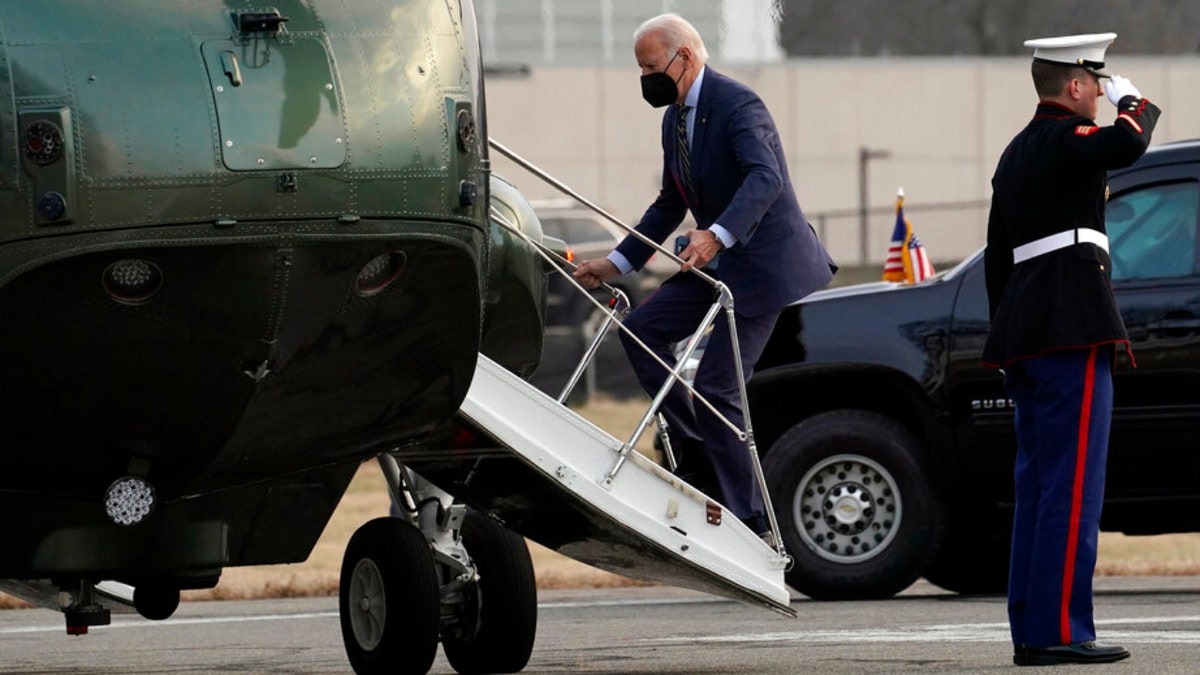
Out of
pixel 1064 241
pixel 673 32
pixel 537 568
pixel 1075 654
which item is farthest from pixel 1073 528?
pixel 537 568

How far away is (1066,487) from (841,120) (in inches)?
1496

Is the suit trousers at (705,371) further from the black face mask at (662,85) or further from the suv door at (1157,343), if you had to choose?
the suv door at (1157,343)

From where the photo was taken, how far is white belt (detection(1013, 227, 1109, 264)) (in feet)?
26.3

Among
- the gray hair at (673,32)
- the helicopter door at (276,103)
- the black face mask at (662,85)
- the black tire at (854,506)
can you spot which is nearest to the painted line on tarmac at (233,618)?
the black tire at (854,506)

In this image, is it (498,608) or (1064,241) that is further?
(498,608)

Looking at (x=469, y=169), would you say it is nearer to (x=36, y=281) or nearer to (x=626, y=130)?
(x=36, y=281)

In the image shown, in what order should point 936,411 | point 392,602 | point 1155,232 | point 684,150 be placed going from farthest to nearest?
point 936,411 < point 1155,232 < point 684,150 < point 392,602

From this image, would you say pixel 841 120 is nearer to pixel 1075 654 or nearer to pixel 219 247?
pixel 1075 654

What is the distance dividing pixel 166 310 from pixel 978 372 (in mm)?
5747

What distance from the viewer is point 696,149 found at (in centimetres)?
917

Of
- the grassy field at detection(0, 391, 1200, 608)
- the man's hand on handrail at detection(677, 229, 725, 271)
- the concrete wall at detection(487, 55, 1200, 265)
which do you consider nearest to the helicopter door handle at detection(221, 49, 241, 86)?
the man's hand on handrail at detection(677, 229, 725, 271)

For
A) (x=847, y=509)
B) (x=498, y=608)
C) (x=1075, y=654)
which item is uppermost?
(x=1075, y=654)

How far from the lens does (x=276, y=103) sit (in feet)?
23.0

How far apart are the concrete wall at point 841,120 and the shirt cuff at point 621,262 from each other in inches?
1344
